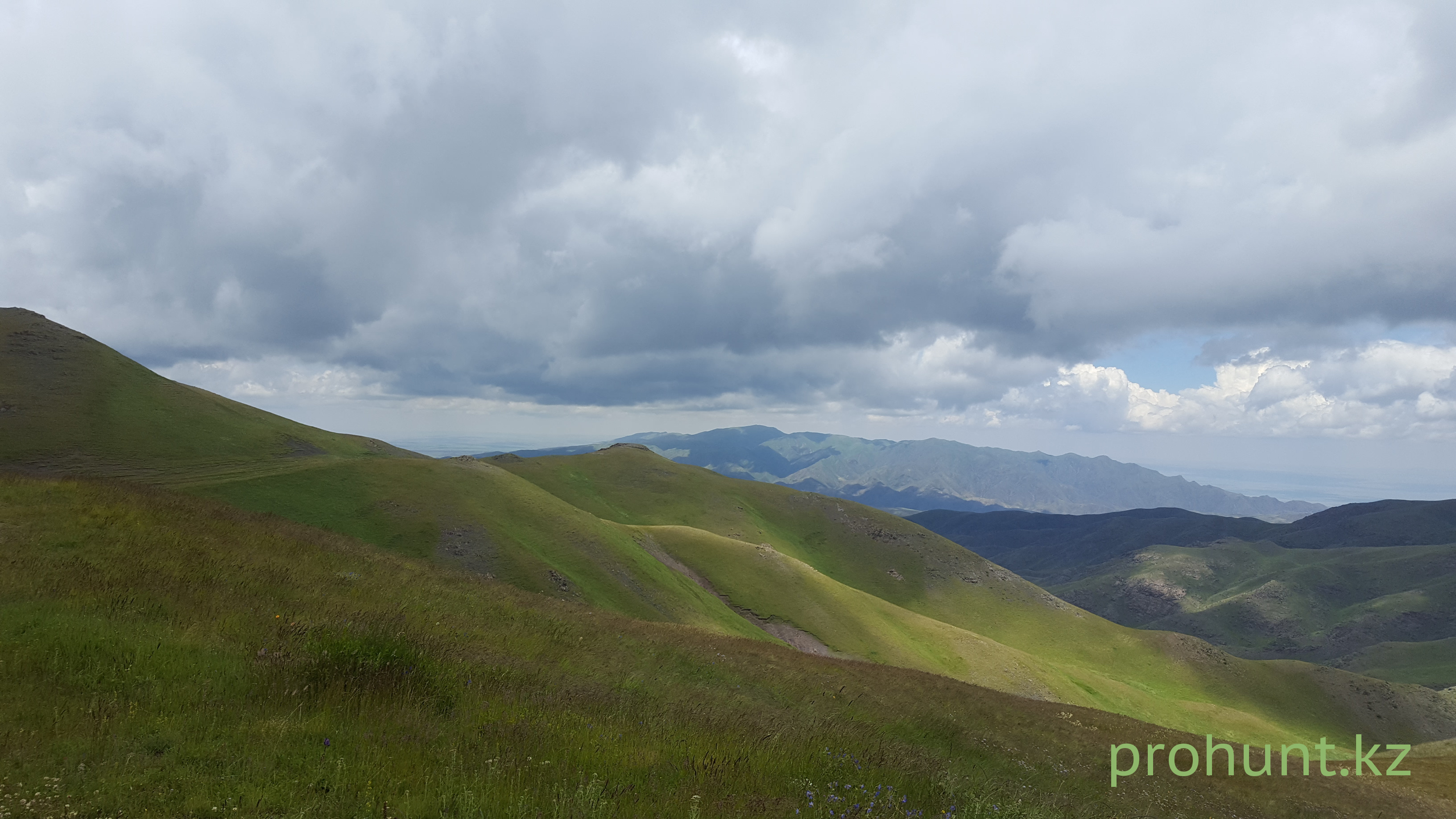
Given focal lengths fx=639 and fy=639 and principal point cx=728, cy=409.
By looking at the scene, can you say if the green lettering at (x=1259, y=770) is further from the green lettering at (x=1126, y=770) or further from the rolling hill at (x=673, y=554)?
the rolling hill at (x=673, y=554)

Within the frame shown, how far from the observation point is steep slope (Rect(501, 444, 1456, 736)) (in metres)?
88.6

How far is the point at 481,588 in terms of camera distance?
24438mm

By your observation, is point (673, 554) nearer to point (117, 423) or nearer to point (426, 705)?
point (117, 423)

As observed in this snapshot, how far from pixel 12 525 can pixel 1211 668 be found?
165 meters

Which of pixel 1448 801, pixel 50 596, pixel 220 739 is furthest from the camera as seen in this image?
pixel 1448 801

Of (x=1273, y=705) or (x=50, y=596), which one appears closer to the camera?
(x=50, y=596)

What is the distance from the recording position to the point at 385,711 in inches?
355

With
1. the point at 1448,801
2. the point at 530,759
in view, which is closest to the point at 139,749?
the point at 530,759

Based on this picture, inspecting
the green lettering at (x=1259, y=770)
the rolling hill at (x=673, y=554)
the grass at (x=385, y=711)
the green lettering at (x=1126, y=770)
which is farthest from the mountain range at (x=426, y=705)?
the rolling hill at (x=673, y=554)

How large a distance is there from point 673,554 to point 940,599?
73561mm

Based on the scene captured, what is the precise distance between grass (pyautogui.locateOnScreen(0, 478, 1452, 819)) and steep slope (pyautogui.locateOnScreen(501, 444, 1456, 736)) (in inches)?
2548

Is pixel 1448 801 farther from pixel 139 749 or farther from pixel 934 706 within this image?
pixel 139 749

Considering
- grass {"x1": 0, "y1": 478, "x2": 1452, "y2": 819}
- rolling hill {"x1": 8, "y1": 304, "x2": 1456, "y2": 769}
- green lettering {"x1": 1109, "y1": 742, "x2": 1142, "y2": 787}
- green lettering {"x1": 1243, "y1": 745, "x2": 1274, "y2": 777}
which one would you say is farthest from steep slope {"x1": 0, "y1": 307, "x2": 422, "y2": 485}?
green lettering {"x1": 1243, "y1": 745, "x2": 1274, "y2": 777}

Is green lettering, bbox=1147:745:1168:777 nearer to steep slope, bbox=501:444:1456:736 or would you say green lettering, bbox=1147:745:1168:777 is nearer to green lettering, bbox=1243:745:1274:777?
green lettering, bbox=1243:745:1274:777
